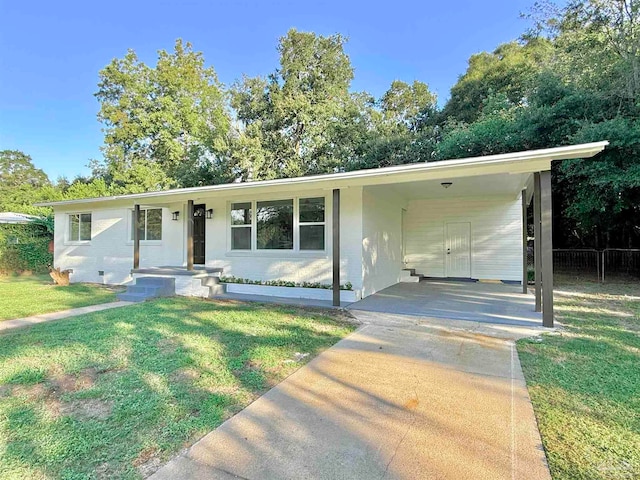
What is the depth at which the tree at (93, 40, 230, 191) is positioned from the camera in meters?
20.6

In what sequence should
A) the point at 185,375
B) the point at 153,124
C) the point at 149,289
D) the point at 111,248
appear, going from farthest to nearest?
the point at 153,124
the point at 111,248
the point at 149,289
the point at 185,375

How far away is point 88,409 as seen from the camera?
2744mm

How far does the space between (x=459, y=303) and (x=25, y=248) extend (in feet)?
53.7

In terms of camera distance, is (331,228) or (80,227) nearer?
(331,228)

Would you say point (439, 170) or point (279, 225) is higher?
point (439, 170)

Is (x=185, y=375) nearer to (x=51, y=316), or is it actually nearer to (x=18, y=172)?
(x=51, y=316)

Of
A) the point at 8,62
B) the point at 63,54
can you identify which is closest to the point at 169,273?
the point at 63,54

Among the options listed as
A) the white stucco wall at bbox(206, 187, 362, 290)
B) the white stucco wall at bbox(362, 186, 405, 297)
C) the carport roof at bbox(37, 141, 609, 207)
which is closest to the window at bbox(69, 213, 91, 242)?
the white stucco wall at bbox(206, 187, 362, 290)

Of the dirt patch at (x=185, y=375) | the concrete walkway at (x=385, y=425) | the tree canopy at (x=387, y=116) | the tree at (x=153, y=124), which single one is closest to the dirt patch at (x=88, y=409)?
the dirt patch at (x=185, y=375)

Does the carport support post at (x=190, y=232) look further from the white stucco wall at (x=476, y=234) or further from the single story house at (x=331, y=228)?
the white stucco wall at (x=476, y=234)

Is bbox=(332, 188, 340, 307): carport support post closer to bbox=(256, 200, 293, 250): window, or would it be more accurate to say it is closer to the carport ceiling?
bbox=(256, 200, 293, 250): window

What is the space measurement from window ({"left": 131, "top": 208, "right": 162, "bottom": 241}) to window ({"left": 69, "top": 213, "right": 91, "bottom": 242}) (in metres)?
2.27

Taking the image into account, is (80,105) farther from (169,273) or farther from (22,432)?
(22,432)

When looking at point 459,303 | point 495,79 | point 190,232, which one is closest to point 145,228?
point 190,232
